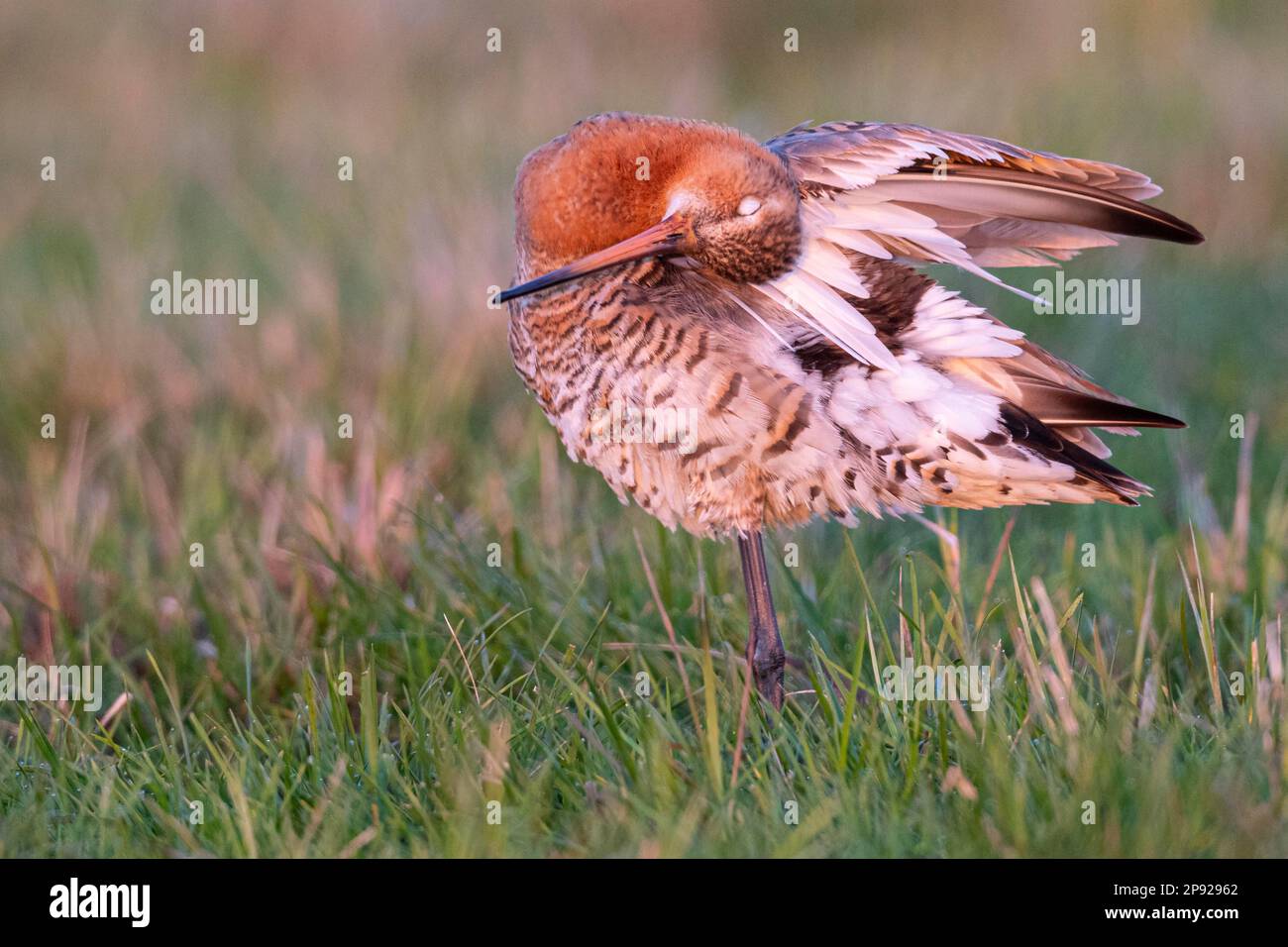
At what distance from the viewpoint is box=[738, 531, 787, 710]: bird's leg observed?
12.6 feet

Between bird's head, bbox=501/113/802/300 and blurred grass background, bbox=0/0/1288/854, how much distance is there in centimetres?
84

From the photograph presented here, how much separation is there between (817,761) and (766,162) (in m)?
1.30

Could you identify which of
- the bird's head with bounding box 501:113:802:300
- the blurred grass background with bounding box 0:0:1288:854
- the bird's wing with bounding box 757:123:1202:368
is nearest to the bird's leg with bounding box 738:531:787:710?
the blurred grass background with bounding box 0:0:1288:854

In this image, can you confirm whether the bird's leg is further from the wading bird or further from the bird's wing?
the bird's wing

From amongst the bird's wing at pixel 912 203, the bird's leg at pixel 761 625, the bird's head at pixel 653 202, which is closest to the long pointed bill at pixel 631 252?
the bird's head at pixel 653 202

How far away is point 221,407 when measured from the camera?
20.1ft

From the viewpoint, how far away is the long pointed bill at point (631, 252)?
3.43 metres

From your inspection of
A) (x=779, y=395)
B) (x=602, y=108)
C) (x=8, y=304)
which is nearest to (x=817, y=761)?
(x=779, y=395)

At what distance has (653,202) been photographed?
359 cm

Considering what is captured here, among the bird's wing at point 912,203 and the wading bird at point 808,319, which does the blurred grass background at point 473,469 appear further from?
the bird's wing at point 912,203

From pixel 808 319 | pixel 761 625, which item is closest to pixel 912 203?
pixel 808 319

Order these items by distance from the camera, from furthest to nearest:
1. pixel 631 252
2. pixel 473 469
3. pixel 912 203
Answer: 1. pixel 473 469
2. pixel 912 203
3. pixel 631 252

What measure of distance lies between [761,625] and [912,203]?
3.61 ft

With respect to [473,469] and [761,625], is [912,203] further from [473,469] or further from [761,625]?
[473,469]
